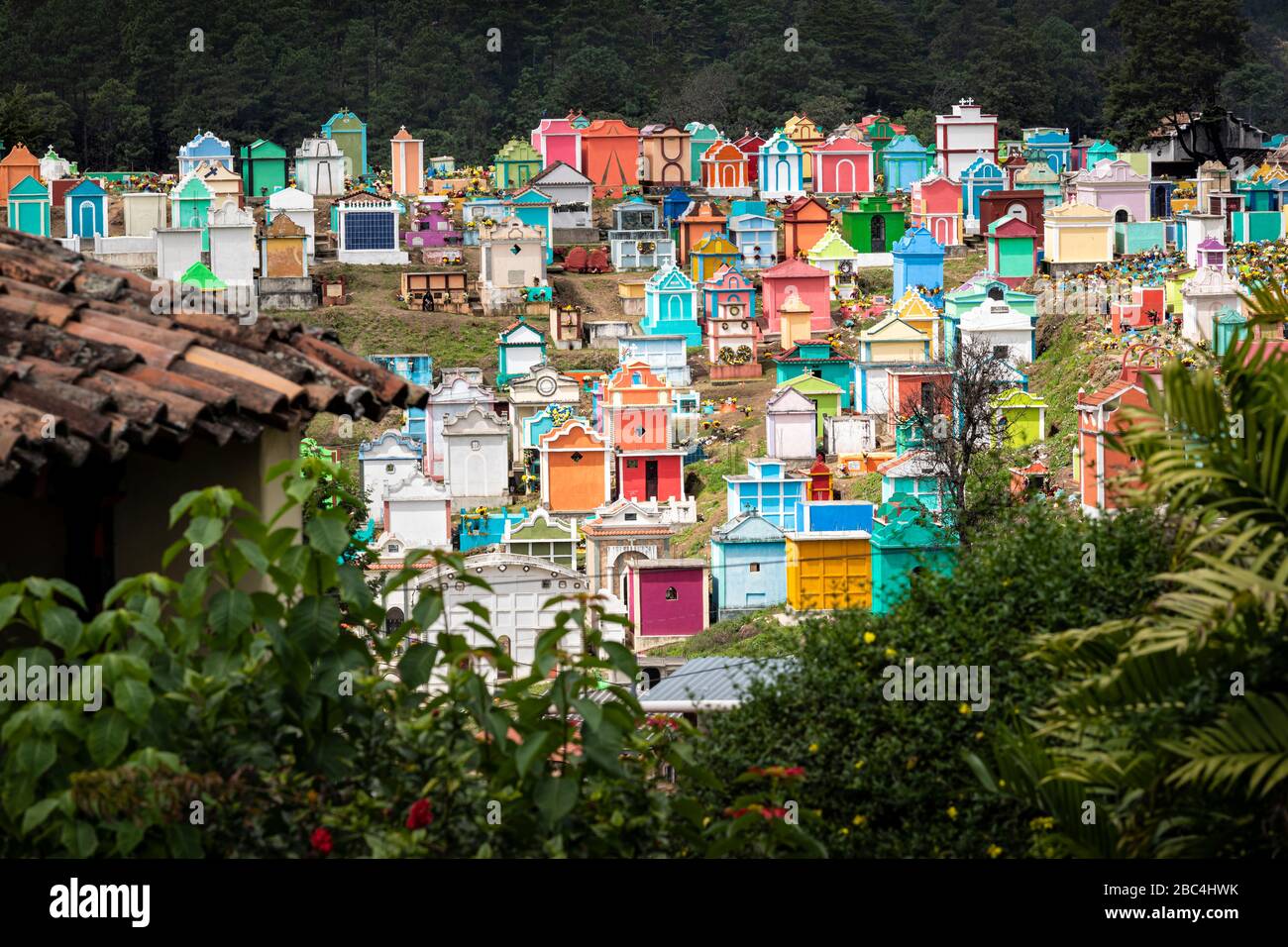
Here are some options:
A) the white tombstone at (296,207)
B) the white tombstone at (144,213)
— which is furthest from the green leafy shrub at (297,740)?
the white tombstone at (296,207)

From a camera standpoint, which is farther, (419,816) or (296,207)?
(296,207)

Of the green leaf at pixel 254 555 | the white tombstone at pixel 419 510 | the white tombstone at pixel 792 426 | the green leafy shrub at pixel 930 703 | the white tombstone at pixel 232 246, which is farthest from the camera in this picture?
the white tombstone at pixel 232 246

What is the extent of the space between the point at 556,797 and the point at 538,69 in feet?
274

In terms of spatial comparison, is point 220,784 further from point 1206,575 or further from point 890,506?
point 890,506

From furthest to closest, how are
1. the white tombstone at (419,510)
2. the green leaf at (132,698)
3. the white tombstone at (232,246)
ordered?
1. the white tombstone at (232,246)
2. the white tombstone at (419,510)
3. the green leaf at (132,698)

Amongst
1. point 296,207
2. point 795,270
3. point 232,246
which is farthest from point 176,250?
point 795,270

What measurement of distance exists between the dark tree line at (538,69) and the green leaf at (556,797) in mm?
61910

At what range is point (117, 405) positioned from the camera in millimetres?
6965

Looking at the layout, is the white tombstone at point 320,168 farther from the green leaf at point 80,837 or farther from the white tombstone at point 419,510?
the green leaf at point 80,837

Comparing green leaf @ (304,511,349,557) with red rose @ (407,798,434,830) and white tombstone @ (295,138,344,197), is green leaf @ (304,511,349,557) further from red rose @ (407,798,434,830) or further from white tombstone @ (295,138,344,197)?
white tombstone @ (295,138,344,197)

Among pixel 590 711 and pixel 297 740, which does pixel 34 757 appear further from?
pixel 590 711

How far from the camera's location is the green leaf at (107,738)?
6195mm

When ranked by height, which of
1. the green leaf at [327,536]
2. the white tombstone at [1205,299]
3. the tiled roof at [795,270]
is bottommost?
the green leaf at [327,536]

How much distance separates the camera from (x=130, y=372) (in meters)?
7.31
